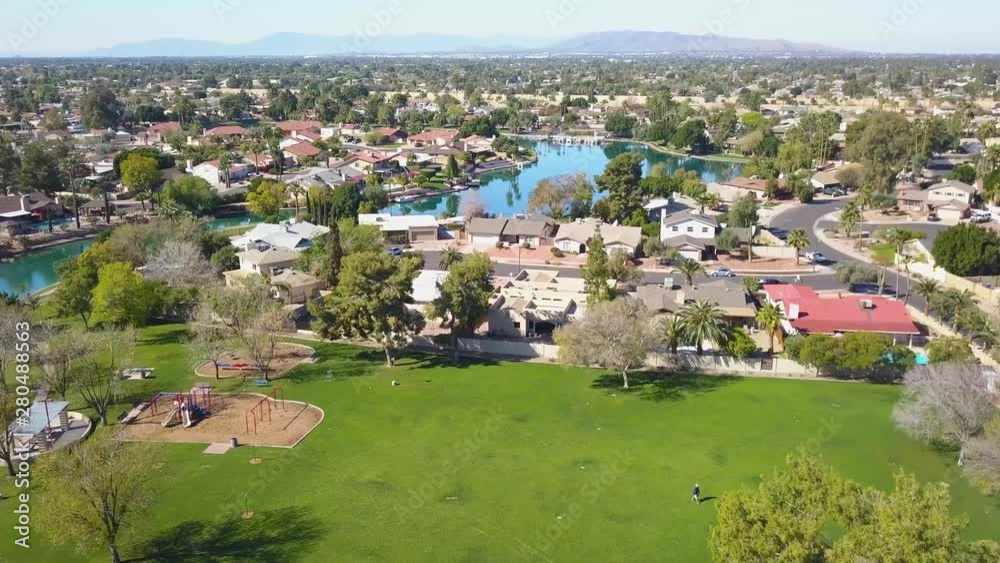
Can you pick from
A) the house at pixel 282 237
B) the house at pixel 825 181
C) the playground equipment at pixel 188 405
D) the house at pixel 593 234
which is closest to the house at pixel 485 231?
the house at pixel 593 234

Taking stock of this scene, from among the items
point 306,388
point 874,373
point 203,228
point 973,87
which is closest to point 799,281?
point 874,373

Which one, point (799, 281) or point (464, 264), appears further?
point (799, 281)

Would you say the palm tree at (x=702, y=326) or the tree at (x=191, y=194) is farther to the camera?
the tree at (x=191, y=194)

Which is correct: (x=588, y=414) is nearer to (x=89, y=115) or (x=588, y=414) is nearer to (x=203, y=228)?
(x=203, y=228)

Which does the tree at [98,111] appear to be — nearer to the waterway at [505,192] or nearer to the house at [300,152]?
the house at [300,152]

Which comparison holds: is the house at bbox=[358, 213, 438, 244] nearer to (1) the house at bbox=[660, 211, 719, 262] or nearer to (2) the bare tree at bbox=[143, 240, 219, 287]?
(2) the bare tree at bbox=[143, 240, 219, 287]
